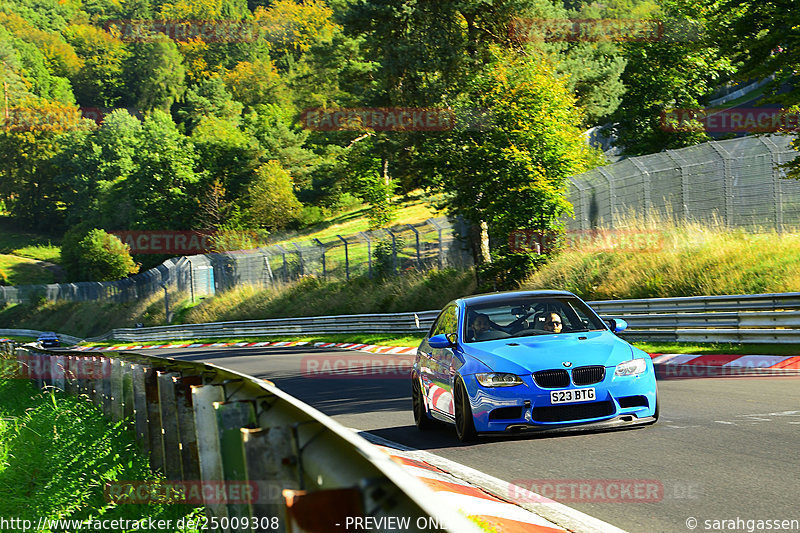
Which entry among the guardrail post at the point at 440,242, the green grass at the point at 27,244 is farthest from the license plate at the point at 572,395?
the green grass at the point at 27,244

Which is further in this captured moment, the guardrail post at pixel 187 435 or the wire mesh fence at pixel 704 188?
the wire mesh fence at pixel 704 188

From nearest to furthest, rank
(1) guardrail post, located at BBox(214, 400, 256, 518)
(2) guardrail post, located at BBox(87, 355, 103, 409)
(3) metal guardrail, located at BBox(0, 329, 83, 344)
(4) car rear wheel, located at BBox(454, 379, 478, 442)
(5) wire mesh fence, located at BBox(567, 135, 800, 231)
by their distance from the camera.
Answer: (1) guardrail post, located at BBox(214, 400, 256, 518), (4) car rear wheel, located at BBox(454, 379, 478, 442), (2) guardrail post, located at BBox(87, 355, 103, 409), (5) wire mesh fence, located at BBox(567, 135, 800, 231), (3) metal guardrail, located at BBox(0, 329, 83, 344)

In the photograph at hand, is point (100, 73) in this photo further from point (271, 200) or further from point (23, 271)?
point (271, 200)

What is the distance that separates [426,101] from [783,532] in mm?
31681

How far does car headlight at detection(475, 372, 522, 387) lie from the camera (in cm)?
858

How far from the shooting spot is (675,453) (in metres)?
7.73

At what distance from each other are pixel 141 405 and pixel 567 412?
3862 mm

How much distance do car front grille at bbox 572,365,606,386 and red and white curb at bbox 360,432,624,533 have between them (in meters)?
1.42

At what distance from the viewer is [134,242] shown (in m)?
98.8

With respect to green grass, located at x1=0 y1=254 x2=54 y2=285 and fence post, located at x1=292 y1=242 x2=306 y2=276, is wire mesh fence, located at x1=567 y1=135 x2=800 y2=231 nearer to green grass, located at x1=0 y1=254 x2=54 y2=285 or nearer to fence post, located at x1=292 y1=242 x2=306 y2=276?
fence post, located at x1=292 y1=242 x2=306 y2=276

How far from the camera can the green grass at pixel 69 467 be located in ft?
20.4

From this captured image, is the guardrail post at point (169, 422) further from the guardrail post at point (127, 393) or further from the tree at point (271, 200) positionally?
the tree at point (271, 200)

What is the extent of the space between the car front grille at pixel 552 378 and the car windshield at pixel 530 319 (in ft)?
3.76

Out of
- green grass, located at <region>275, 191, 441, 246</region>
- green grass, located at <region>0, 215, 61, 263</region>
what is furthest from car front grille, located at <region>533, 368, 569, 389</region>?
green grass, located at <region>0, 215, 61, 263</region>
